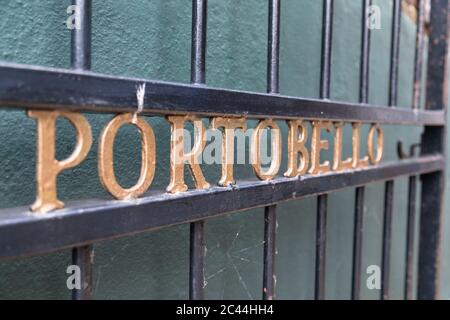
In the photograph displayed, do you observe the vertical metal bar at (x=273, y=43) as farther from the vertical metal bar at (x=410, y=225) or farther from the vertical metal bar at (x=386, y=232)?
the vertical metal bar at (x=410, y=225)

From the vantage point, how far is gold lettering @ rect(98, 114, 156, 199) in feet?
1.49

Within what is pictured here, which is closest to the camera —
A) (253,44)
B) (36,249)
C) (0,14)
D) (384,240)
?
(36,249)

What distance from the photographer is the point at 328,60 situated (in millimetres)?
794

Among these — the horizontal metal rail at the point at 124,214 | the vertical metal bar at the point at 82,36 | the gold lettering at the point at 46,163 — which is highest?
the vertical metal bar at the point at 82,36

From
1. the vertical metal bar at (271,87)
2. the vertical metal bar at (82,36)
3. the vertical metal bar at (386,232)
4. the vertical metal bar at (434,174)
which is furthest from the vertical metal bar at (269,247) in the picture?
the vertical metal bar at (434,174)

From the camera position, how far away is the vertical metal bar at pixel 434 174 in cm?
120

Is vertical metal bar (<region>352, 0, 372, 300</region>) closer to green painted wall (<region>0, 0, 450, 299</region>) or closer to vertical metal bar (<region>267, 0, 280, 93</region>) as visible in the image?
green painted wall (<region>0, 0, 450, 299</region>)

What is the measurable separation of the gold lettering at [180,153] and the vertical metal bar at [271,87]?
0.51ft

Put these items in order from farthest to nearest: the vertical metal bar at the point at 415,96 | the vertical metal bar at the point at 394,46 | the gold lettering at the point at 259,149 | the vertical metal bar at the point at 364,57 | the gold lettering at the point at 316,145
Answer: the vertical metal bar at the point at 415,96
the vertical metal bar at the point at 394,46
the vertical metal bar at the point at 364,57
the gold lettering at the point at 316,145
the gold lettering at the point at 259,149

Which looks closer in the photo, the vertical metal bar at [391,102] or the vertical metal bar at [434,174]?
the vertical metal bar at [391,102]

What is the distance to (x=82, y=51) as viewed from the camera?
0.44 metres
